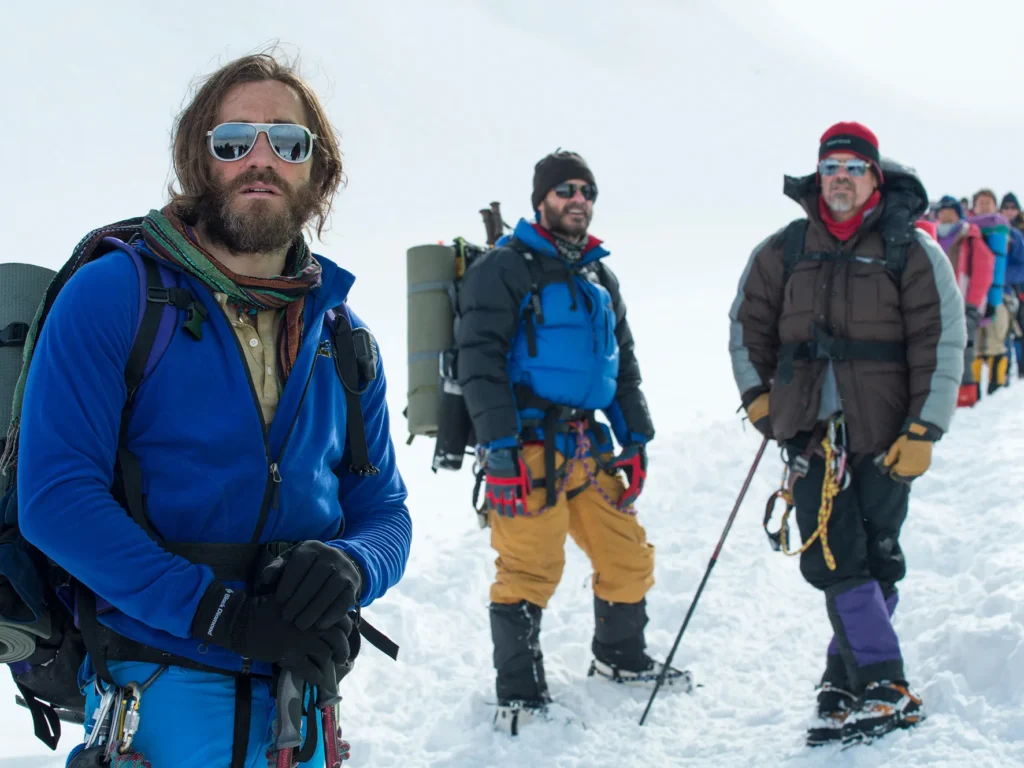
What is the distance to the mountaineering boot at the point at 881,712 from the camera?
371 cm

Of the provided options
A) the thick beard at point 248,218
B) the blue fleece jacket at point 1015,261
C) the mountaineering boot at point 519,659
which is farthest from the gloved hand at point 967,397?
the thick beard at point 248,218

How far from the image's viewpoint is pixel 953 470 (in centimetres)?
813

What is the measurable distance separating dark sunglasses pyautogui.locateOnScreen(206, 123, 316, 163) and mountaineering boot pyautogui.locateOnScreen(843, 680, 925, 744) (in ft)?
10.2

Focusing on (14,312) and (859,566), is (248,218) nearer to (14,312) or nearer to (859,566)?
(14,312)

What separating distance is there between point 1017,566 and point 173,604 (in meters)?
4.78

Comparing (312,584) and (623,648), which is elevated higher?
(312,584)

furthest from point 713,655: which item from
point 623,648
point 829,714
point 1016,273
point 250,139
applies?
point 1016,273

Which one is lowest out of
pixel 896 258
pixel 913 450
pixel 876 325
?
pixel 913 450

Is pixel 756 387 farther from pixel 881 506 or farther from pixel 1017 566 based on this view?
pixel 1017 566

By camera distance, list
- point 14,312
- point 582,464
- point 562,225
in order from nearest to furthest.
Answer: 1. point 14,312
2. point 582,464
3. point 562,225

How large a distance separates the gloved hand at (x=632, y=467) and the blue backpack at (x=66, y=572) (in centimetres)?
287

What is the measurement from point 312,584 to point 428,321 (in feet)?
10.1

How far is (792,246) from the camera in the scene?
4.26 meters

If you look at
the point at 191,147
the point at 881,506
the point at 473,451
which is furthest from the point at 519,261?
the point at 191,147
